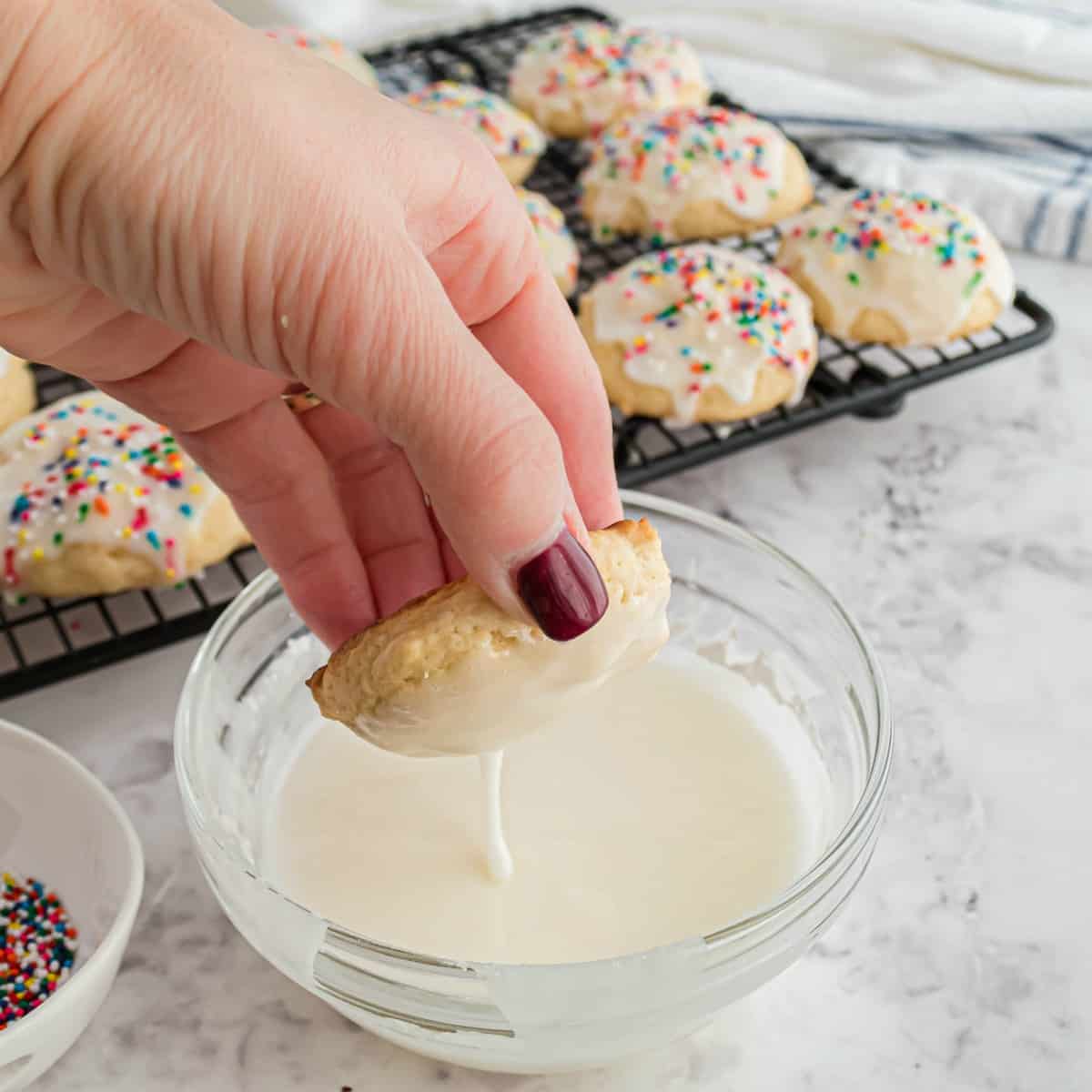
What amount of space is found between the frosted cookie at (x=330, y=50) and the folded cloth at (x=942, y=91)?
2.11 feet

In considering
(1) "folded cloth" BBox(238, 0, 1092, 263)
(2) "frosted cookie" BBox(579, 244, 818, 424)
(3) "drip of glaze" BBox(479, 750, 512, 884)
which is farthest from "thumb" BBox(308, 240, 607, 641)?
(1) "folded cloth" BBox(238, 0, 1092, 263)

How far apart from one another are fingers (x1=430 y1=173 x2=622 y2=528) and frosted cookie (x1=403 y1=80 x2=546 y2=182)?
121cm

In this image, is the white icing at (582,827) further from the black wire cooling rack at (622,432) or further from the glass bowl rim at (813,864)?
the black wire cooling rack at (622,432)

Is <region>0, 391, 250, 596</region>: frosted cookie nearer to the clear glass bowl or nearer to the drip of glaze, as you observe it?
the clear glass bowl

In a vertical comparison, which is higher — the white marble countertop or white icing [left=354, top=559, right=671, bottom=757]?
white icing [left=354, top=559, right=671, bottom=757]

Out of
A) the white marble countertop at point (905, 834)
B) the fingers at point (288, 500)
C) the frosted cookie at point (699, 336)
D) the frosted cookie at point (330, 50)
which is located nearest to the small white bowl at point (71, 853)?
the white marble countertop at point (905, 834)

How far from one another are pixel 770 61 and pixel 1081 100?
575 millimetres

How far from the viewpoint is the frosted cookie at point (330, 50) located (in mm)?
2359

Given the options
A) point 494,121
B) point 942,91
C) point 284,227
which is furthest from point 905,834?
point 942,91

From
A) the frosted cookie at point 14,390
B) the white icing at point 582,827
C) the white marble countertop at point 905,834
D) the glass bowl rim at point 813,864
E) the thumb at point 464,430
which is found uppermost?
the thumb at point 464,430

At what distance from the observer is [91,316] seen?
103cm

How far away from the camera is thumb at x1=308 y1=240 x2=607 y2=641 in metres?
0.78

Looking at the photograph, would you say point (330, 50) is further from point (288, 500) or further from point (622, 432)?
point (288, 500)

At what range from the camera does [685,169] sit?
6.93 ft
